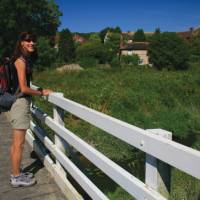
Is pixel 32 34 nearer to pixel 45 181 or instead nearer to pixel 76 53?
pixel 45 181

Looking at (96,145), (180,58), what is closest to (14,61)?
(96,145)

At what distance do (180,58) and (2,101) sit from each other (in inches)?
2217

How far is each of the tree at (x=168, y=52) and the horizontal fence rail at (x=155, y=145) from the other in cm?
5624

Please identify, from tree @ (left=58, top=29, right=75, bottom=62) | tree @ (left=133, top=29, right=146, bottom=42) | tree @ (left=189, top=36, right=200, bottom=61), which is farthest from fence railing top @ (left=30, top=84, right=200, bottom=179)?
tree @ (left=133, top=29, right=146, bottom=42)

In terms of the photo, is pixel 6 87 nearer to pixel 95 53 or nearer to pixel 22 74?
pixel 22 74

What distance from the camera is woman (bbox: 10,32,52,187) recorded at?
3.97 meters

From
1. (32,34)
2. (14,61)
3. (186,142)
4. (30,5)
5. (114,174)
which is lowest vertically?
(186,142)

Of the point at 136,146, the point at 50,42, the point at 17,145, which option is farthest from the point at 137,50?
the point at 136,146

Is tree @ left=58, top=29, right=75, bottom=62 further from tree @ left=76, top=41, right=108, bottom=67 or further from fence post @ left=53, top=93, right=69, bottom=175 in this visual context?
fence post @ left=53, top=93, right=69, bottom=175

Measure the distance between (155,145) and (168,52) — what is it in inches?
2325

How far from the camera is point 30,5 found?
51875 millimetres

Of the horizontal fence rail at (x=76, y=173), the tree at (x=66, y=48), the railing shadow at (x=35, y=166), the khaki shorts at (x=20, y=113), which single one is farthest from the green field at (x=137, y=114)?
the tree at (x=66, y=48)

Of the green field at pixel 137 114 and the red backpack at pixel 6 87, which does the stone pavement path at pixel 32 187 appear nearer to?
the red backpack at pixel 6 87

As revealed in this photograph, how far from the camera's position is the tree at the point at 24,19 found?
163 ft
